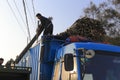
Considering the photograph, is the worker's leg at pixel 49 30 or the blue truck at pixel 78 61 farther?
Result: the worker's leg at pixel 49 30

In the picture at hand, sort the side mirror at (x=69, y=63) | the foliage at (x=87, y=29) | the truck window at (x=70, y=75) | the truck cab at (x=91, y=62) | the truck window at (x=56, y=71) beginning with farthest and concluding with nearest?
1. the foliage at (x=87, y=29)
2. the truck window at (x=56, y=71)
3. the truck window at (x=70, y=75)
4. the truck cab at (x=91, y=62)
5. the side mirror at (x=69, y=63)

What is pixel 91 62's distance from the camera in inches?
326

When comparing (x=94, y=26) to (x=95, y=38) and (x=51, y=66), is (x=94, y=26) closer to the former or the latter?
(x=95, y=38)

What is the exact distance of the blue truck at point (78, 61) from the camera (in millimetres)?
8133

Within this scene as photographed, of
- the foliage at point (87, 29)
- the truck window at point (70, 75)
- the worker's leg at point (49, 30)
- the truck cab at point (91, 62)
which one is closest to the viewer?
the truck cab at point (91, 62)

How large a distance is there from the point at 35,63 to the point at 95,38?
2.12 meters

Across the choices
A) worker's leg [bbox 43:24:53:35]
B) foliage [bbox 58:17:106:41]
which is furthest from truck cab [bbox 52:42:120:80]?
foliage [bbox 58:17:106:41]

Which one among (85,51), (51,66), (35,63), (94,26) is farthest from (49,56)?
(94,26)

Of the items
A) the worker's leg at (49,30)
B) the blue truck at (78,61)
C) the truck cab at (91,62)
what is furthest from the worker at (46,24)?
the truck cab at (91,62)

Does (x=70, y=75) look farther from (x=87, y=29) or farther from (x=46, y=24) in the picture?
(x=87, y=29)

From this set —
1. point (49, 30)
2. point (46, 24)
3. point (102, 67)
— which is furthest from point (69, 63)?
point (46, 24)

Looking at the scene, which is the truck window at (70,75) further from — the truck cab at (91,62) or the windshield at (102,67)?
the windshield at (102,67)

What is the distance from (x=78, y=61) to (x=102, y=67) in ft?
1.76

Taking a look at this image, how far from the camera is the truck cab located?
8.07 meters
